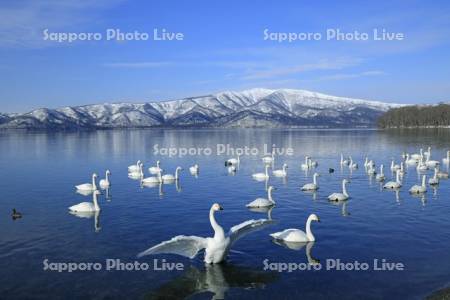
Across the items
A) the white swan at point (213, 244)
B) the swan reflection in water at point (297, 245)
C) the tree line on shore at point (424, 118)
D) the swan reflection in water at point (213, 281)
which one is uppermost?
the tree line on shore at point (424, 118)

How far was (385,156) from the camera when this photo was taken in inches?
2502

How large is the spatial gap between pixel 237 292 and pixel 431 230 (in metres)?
11.7

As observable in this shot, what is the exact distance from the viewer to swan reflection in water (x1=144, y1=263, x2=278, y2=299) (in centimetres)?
1602

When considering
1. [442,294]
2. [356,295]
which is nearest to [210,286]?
[356,295]

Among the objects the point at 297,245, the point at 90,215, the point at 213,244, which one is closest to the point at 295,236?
the point at 297,245

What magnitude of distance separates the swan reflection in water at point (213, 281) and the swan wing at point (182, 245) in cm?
72

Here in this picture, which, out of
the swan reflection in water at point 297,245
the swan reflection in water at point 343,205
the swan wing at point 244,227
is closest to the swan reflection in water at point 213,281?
the swan wing at point 244,227

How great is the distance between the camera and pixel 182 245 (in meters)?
17.4

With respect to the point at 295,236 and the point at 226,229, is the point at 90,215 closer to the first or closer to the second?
the point at 226,229

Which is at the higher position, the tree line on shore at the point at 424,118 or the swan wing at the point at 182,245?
the tree line on shore at the point at 424,118

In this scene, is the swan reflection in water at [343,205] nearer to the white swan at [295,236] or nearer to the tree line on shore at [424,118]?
the white swan at [295,236]

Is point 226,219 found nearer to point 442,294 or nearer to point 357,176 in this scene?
point 442,294

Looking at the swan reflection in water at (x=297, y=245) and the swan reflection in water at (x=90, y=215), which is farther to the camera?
the swan reflection in water at (x=90, y=215)

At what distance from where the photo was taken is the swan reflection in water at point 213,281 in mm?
16016
